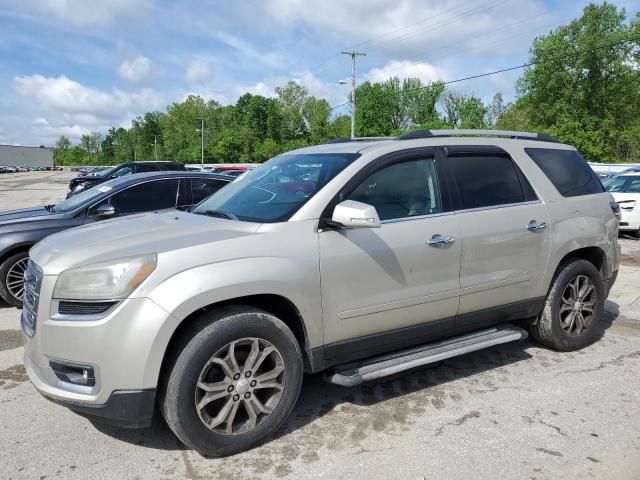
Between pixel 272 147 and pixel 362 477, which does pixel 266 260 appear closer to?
pixel 362 477

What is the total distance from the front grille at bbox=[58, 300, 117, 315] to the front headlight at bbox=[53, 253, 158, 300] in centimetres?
3

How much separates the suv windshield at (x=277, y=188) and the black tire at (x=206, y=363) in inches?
26.6

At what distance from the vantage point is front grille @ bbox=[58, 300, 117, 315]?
272 centimetres

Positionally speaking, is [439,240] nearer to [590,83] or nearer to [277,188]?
[277,188]

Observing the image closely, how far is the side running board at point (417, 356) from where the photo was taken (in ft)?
10.7

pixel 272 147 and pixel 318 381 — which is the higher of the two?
pixel 272 147

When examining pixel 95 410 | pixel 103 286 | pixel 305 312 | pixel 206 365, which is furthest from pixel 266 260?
pixel 95 410

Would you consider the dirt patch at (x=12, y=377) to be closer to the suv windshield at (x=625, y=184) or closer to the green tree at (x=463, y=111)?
the suv windshield at (x=625, y=184)

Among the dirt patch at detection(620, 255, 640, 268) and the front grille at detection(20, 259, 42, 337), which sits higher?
the front grille at detection(20, 259, 42, 337)

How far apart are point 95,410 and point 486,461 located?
2158 mm

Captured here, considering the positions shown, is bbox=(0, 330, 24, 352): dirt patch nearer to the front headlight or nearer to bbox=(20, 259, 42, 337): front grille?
bbox=(20, 259, 42, 337): front grille

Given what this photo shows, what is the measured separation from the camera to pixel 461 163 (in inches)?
156

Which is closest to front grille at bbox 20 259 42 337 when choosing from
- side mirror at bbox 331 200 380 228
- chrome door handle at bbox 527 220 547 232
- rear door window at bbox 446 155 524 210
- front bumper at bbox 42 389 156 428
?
front bumper at bbox 42 389 156 428

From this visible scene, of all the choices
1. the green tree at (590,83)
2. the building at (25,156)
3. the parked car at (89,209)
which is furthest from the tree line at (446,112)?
the parked car at (89,209)
